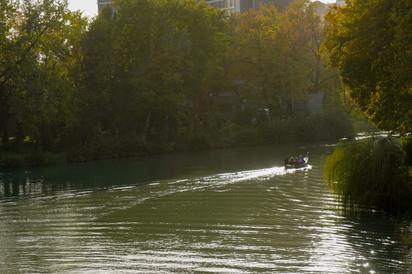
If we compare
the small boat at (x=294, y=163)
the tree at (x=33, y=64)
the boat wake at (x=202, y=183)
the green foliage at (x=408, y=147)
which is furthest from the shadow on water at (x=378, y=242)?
the tree at (x=33, y=64)

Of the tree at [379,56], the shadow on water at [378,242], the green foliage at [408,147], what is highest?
the tree at [379,56]

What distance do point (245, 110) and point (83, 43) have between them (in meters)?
24.5

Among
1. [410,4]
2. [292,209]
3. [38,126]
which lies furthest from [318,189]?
[38,126]

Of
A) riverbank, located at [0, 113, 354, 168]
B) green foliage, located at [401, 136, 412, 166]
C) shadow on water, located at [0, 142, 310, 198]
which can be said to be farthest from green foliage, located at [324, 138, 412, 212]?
riverbank, located at [0, 113, 354, 168]

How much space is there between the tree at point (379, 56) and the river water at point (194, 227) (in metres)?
4.27

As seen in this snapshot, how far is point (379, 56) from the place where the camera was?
2608 centimetres

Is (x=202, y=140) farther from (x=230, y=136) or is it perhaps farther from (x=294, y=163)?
(x=294, y=163)

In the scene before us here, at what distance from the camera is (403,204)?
24.7 meters

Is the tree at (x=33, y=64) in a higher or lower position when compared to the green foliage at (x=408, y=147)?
higher

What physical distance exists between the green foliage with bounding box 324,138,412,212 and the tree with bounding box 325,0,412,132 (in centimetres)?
128

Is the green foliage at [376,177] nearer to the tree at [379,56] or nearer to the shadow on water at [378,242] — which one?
the shadow on water at [378,242]

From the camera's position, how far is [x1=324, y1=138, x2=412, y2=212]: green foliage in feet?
80.9

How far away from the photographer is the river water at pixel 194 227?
19.8 meters

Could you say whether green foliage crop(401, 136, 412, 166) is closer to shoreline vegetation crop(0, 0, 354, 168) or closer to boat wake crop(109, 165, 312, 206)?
boat wake crop(109, 165, 312, 206)
